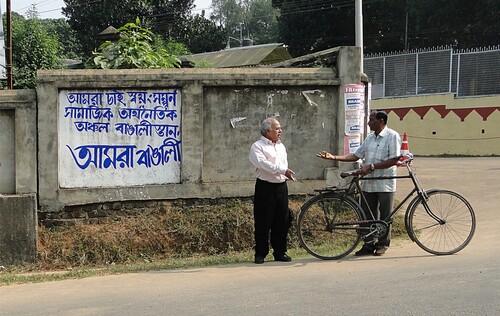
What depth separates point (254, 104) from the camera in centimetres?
784

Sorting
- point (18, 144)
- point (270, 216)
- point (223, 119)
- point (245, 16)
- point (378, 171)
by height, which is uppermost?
point (245, 16)

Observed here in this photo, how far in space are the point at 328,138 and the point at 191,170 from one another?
78.8 inches

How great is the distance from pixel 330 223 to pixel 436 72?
2008 cm

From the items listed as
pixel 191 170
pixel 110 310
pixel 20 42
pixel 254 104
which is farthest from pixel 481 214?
pixel 20 42

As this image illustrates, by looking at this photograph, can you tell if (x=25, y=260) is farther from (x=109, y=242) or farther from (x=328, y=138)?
(x=328, y=138)

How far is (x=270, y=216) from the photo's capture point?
661 cm

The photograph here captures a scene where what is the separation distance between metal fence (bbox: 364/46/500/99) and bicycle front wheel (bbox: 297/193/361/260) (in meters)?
19.2

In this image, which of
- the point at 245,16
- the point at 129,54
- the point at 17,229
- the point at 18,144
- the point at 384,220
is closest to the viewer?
the point at 384,220

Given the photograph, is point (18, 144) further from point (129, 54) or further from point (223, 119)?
point (223, 119)

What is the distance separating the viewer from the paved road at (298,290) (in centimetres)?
478

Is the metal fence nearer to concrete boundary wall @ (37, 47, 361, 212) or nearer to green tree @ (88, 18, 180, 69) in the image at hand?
concrete boundary wall @ (37, 47, 361, 212)

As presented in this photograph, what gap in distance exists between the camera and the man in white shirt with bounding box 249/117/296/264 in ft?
20.9

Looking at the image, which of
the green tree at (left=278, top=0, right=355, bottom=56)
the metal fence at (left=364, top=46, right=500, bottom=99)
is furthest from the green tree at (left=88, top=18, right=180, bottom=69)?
Result: the green tree at (left=278, top=0, right=355, bottom=56)

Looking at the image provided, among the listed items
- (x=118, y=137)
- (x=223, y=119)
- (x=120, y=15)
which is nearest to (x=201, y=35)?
(x=120, y=15)
